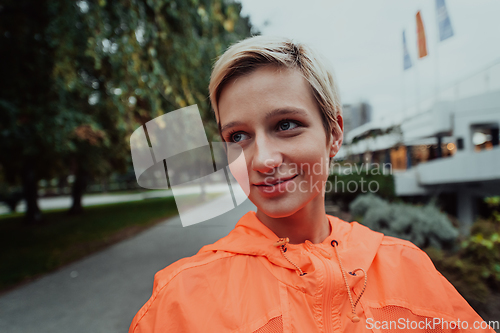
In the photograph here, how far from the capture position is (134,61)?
3523mm

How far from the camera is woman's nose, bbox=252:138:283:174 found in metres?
0.90

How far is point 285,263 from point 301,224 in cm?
19

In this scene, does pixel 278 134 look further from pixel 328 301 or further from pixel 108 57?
pixel 108 57

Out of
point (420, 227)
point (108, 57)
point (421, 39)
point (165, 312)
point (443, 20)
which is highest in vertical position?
point (108, 57)

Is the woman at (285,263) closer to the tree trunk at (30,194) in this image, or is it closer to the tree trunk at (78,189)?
the tree trunk at (30,194)

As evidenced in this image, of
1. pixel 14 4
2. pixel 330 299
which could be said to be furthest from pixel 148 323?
pixel 14 4

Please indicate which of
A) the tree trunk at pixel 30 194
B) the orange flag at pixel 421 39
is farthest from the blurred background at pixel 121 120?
the tree trunk at pixel 30 194

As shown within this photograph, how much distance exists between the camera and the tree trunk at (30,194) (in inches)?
419

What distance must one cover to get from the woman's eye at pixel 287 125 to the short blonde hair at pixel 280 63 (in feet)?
0.48

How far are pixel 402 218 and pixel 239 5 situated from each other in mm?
4310

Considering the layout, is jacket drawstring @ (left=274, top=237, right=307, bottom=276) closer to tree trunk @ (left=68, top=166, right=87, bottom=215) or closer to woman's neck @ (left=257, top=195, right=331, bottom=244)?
woman's neck @ (left=257, top=195, right=331, bottom=244)

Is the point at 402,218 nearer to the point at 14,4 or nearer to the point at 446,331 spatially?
the point at 446,331

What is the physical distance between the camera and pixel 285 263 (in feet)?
3.15

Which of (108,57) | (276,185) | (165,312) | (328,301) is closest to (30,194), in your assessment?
(108,57)
